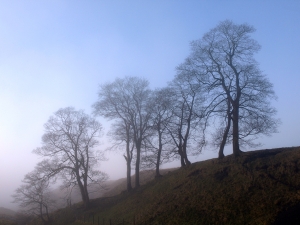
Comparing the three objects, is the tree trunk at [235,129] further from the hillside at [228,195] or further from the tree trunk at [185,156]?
the tree trunk at [185,156]

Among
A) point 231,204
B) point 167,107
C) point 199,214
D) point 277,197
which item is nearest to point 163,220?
point 199,214

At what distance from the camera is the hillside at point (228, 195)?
12.9 meters

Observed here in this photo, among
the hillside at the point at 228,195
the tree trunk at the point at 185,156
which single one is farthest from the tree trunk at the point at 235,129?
the tree trunk at the point at 185,156

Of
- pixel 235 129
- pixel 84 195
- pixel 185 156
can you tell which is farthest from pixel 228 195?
pixel 84 195

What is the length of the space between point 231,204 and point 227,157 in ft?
22.7

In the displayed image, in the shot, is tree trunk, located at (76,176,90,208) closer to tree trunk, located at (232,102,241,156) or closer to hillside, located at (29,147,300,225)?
hillside, located at (29,147,300,225)

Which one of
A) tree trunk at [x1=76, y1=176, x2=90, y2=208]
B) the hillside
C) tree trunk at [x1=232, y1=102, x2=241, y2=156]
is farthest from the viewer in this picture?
tree trunk at [x1=76, y1=176, x2=90, y2=208]

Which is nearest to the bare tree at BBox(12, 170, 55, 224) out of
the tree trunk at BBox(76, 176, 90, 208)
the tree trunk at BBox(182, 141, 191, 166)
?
the tree trunk at BBox(76, 176, 90, 208)

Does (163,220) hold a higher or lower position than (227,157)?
lower

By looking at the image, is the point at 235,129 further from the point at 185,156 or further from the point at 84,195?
the point at 84,195

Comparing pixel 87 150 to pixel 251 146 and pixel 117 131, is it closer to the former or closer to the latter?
pixel 117 131

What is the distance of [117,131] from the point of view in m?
28.6

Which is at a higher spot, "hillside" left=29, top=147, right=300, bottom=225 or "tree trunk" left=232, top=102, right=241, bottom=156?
"tree trunk" left=232, top=102, right=241, bottom=156

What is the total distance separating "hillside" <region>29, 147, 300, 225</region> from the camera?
1285 cm
